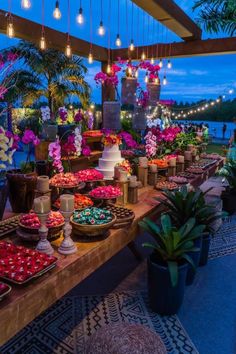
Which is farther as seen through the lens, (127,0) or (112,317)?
(127,0)

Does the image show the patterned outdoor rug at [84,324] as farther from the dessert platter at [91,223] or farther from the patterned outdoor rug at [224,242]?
the patterned outdoor rug at [224,242]

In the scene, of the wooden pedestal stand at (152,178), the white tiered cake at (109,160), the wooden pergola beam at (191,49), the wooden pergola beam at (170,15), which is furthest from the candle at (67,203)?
the wooden pergola beam at (191,49)

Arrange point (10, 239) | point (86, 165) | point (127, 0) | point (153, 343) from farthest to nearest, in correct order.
→ 1. point (86, 165)
2. point (127, 0)
3. point (10, 239)
4. point (153, 343)

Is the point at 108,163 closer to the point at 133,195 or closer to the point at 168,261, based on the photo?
the point at 133,195

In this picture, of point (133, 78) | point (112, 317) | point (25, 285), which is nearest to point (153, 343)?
point (25, 285)

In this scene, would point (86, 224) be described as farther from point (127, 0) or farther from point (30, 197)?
point (127, 0)

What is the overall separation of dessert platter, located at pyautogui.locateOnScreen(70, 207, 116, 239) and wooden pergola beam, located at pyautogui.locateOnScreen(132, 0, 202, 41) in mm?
2382

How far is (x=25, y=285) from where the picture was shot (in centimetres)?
132

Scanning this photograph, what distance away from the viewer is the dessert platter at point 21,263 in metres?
1.33

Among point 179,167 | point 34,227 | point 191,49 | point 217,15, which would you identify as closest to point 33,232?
point 34,227

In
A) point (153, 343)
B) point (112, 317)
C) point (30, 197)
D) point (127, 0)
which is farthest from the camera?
point (127, 0)

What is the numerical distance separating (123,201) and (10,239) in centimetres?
93

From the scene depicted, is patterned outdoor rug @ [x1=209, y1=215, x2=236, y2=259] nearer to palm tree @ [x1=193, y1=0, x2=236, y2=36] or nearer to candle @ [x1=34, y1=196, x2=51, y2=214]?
candle @ [x1=34, y1=196, x2=51, y2=214]

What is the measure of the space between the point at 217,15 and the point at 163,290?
18.1 feet
